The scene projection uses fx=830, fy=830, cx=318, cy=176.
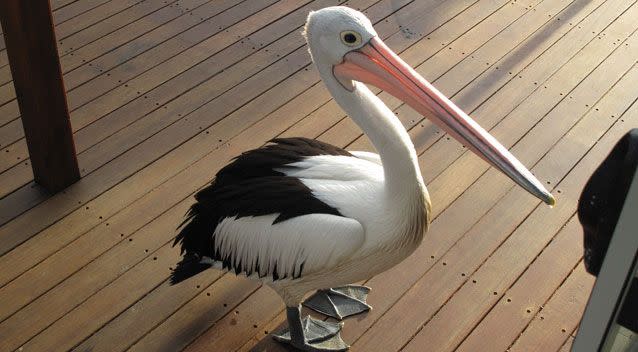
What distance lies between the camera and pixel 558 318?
10.2 ft

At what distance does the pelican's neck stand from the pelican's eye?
0.45ft

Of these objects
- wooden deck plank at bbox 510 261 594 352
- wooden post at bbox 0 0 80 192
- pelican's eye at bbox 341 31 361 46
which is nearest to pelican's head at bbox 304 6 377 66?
pelican's eye at bbox 341 31 361 46

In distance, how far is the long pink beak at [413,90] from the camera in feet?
8.34

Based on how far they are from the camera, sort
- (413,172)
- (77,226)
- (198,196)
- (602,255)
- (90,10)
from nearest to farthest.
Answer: (602,255) < (413,172) < (198,196) < (77,226) < (90,10)

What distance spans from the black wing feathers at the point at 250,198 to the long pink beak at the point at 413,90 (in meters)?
0.37

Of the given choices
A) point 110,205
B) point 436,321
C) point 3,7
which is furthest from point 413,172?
point 3,7

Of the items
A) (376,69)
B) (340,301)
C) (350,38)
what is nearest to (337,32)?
(350,38)

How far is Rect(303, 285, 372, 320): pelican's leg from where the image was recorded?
10.2ft

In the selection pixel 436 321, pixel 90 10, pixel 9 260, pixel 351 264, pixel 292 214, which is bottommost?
pixel 436 321

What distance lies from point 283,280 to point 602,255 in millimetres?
1399

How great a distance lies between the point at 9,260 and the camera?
321 centimetres

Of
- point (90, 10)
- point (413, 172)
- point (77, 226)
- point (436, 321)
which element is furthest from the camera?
point (90, 10)

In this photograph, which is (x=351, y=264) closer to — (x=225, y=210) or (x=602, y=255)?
(x=225, y=210)

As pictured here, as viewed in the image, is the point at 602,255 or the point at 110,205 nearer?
the point at 602,255
